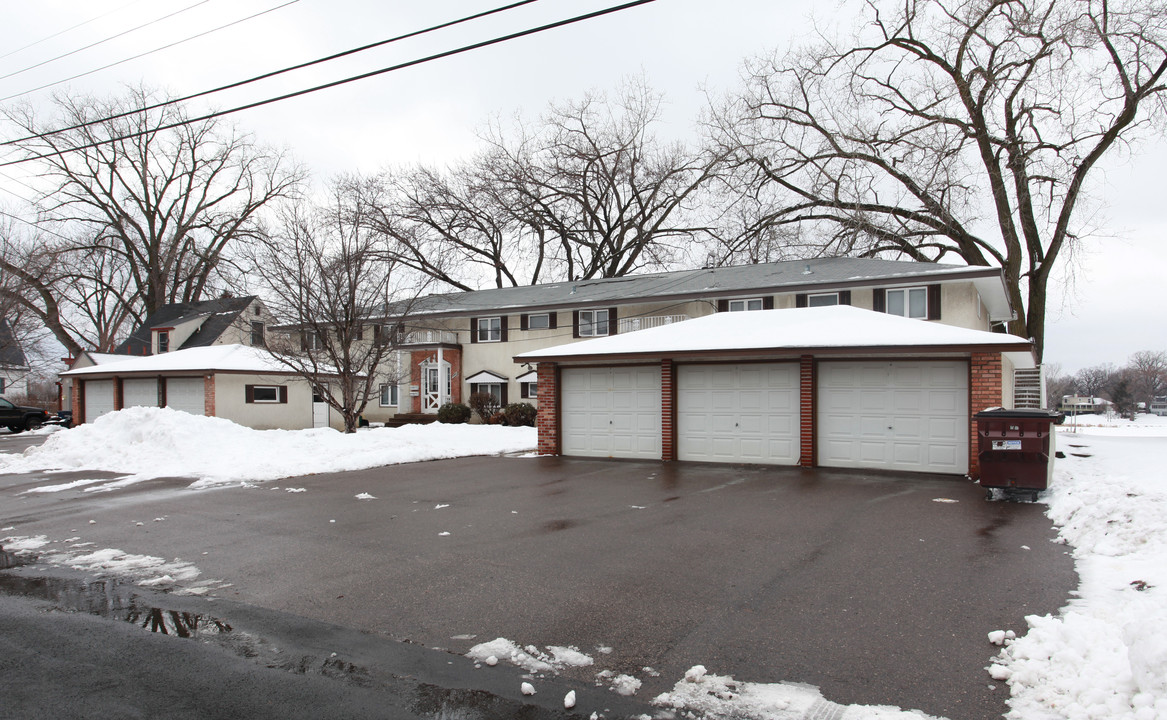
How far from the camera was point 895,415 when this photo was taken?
12898mm

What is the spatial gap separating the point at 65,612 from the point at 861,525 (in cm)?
786

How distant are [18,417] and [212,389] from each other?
41.9 feet

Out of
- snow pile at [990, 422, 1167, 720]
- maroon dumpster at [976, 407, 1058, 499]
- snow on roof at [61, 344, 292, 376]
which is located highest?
snow on roof at [61, 344, 292, 376]

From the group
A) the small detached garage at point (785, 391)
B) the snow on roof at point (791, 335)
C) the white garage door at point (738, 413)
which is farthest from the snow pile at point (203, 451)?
the white garage door at point (738, 413)

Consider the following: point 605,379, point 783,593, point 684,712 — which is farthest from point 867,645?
point 605,379

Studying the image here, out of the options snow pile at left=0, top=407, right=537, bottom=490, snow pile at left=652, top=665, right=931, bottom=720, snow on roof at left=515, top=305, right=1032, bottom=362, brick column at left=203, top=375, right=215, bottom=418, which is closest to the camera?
snow pile at left=652, top=665, right=931, bottom=720

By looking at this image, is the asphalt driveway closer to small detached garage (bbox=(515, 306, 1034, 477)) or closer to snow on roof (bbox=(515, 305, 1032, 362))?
small detached garage (bbox=(515, 306, 1034, 477))

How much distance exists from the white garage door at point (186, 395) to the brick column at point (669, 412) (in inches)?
696

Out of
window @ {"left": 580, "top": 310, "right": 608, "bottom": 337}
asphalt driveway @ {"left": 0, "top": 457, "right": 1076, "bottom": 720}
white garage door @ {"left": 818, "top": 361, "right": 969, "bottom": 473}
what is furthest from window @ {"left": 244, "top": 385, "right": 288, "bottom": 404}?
white garage door @ {"left": 818, "top": 361, "right": 969, "bottom": 473}

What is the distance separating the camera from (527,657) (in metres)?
4.26

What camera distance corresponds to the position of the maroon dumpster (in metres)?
9.23

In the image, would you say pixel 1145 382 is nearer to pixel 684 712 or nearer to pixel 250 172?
pixel 250 172

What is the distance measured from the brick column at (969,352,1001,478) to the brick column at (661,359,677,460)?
5640 millimetres

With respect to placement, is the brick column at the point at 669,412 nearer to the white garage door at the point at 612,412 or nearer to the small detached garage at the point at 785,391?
the small detached garage at the point at 785,391
